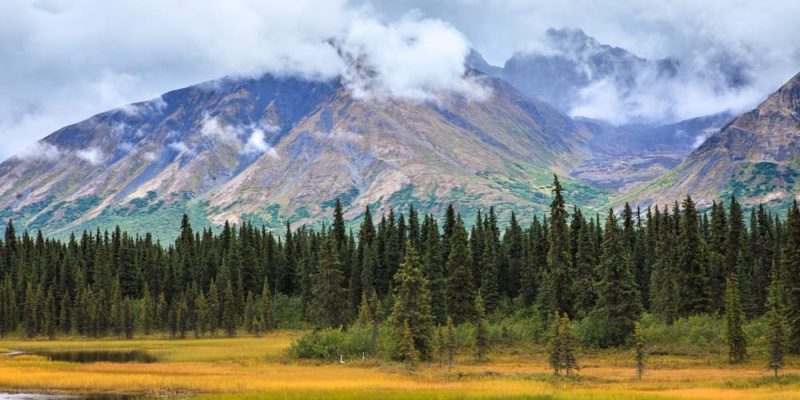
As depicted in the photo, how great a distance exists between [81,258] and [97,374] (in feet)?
358

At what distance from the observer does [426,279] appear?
82.4 metres

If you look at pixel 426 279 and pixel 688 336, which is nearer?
pixel 688 336

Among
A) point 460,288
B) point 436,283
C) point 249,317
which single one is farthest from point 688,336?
point 249,317

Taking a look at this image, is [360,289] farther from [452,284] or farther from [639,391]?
[639,391]

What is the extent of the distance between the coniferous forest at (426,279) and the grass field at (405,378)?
4666 millimetres

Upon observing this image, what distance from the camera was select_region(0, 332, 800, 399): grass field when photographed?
51.2 metres

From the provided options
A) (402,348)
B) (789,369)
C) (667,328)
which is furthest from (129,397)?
(667,328)

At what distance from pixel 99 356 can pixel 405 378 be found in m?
47.1

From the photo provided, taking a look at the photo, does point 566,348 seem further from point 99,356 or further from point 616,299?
point 99,356

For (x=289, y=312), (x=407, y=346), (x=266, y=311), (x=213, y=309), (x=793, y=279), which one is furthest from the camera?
(x=289, y=312)

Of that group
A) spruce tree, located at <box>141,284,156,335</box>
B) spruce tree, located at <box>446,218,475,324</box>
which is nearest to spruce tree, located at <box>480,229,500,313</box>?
spruce tree, located at <box>446,218,475,324</box>

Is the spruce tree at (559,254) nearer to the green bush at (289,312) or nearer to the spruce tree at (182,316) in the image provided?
the green bush at (289,312)

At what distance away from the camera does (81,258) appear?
16900 centimetres

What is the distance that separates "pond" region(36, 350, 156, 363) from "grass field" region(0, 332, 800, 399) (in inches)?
133
